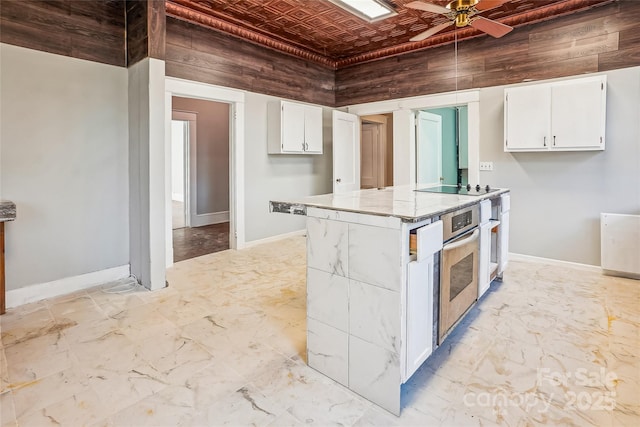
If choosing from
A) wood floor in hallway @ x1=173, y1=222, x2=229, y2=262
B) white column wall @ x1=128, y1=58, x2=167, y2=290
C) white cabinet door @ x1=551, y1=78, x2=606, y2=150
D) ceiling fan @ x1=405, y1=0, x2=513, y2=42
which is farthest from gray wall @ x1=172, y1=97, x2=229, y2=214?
white cabinet door @ x1=551, y1=78, x2=606, y2=150

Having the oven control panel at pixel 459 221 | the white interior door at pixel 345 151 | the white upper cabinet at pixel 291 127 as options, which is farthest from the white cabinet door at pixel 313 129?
the oven control panel at pixel 459 221

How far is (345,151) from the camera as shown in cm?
559

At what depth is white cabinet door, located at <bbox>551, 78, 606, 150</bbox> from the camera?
344cm

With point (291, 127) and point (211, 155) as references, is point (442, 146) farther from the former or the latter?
point (211, 155)

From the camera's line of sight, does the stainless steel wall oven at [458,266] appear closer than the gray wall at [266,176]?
Yes

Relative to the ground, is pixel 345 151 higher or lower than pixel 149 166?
higher

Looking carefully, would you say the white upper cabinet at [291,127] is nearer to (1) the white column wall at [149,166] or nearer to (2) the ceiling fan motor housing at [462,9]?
(1) the white column wall at [149,166]

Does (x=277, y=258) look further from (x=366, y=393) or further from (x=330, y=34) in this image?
(x=330, y=34)

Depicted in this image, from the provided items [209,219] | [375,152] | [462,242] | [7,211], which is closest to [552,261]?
[462,242]

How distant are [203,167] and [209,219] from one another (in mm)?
1035

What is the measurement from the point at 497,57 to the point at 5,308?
18.6 ft

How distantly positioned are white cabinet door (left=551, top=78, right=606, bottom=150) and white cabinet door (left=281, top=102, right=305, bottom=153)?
3.14m

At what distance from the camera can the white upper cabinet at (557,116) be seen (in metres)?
3.46

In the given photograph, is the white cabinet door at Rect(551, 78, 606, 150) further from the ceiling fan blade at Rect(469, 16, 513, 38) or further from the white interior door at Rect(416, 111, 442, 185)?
the white interior door at Rect(416, 111, 442, 185)
